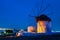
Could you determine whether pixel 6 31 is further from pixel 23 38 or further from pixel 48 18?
pixel 48 18

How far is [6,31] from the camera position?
13461 millimetres

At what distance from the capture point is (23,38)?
11586mm

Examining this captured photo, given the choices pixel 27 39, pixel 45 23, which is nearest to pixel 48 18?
pixel 45 23

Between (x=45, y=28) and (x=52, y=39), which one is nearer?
(x=52, y=39)

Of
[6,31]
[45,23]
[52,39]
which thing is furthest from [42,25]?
[52,39]

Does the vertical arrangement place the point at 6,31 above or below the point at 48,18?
below

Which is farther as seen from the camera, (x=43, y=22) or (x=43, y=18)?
(x=43, y=22)

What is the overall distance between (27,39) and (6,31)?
225 cm

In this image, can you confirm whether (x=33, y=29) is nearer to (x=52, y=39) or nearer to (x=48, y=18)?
(x=48, y=18)

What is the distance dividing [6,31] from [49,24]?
353cm

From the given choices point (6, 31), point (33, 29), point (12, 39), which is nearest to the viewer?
point (12, 39)

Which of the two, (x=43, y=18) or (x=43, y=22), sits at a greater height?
(x=43, y=18)

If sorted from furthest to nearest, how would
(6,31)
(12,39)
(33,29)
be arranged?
(33,29) < (6,31) < (12,39)

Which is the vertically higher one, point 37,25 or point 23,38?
point 37,25
